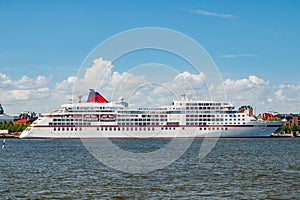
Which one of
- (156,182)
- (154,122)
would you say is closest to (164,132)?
(154,122)

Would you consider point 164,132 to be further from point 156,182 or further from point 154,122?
point 156,182

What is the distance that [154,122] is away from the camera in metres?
95.9

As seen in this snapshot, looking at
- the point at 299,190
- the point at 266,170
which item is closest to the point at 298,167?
the point at 266,170

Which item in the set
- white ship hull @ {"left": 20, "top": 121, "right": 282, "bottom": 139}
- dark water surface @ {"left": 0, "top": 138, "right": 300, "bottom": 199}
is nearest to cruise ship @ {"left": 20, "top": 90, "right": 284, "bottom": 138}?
white ship hull @ {"left": 20, "top": 121, "right": 282, "bottom": 139}

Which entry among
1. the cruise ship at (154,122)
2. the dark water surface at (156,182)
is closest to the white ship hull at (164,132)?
the cruise ship at (154,122)

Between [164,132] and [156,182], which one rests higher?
[164,132]

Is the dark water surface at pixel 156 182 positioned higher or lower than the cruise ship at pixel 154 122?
lower

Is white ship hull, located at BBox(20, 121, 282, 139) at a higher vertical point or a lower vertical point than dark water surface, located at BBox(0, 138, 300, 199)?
higher

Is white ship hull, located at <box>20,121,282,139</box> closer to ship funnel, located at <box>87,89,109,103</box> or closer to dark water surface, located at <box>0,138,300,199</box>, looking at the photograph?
ship funnel, located at <box>87,89,109,103</box>

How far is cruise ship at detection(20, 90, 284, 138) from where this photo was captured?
309 ft

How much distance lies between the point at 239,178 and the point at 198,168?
5774 mm

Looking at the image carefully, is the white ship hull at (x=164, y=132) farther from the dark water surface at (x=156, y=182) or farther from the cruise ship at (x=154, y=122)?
the dark water surface at (x=156, y=182)

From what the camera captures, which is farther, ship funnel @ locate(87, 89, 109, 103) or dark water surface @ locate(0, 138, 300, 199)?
ship funnel @ locate(87, 89, 109, 103)

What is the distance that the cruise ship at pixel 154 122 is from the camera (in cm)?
9431
